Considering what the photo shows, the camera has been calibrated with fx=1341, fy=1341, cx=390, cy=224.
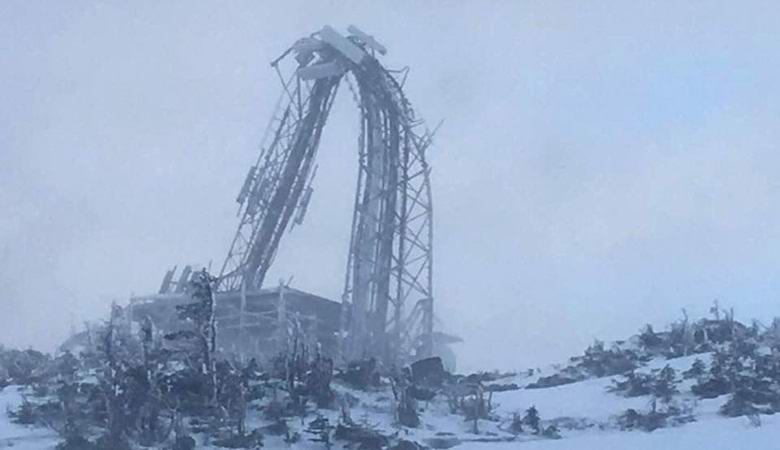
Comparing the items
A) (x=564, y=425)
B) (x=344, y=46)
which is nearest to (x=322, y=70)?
(x=344, y=46)

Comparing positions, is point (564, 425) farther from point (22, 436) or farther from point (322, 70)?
point (322, 70)

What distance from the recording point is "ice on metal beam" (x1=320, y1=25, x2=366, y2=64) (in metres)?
32.1

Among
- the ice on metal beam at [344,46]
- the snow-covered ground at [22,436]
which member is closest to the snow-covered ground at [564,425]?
the snow-covered ground at [22,436]

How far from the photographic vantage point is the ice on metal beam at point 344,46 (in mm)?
32062

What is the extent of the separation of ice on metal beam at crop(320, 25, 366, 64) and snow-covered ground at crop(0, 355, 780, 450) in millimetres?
12244

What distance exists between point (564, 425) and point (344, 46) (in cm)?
1540

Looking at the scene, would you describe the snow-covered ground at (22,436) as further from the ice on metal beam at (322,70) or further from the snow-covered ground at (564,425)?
the ice on metal beam at (322,70)

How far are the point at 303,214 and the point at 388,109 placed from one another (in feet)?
11.0

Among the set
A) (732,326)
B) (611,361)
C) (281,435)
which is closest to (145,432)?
(281,435)

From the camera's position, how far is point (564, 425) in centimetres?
1897

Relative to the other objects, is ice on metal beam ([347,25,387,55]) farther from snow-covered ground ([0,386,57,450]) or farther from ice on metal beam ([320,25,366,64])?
snow-covered ground ([0,386,57,450])

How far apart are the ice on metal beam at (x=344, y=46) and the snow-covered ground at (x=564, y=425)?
12244 mm

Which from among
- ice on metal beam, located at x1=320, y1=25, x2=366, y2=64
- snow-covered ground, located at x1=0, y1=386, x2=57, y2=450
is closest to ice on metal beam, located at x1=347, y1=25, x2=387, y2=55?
ice on metal beam, located at x1=320, y1=25, x2=366, y2=64

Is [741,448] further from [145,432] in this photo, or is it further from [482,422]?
[145,432]
